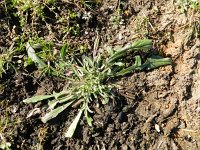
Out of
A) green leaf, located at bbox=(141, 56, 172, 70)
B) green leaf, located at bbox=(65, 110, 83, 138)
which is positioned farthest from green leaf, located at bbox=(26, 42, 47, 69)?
green leaf, located at bbox=(141, 56, 172, 70)

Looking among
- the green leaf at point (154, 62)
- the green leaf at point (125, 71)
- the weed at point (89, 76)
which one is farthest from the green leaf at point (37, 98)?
the green leaf at point (154, 62)

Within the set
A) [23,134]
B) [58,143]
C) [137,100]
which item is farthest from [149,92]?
[23,134]

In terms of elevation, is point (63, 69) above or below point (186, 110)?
above

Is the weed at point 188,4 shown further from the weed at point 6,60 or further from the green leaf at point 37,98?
the weed at point 6,60

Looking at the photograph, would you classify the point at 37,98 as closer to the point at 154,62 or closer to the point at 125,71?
the point at 125,71

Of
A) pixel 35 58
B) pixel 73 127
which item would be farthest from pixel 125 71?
pixel 35 58

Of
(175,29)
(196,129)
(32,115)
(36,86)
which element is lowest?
(196,129)

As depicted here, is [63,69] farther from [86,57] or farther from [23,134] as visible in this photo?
[23,134]
